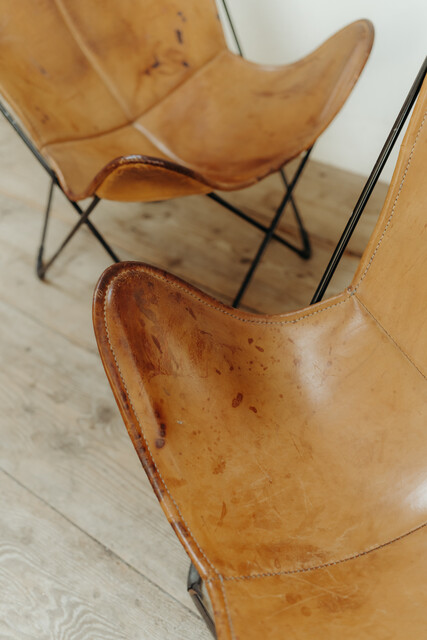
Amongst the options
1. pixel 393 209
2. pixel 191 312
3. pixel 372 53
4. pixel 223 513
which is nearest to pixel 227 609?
pixel 223 513

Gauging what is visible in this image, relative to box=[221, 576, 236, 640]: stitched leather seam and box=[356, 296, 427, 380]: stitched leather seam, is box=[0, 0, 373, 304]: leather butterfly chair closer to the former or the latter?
box=[356, 296, 427, 380]: stitched leather seam

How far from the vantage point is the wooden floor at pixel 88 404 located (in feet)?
3.79

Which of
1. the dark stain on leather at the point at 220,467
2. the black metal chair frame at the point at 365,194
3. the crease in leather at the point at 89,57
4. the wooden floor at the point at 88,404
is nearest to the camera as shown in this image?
the dark stain on leather at the point at 220,467

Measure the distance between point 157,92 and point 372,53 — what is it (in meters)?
0.63

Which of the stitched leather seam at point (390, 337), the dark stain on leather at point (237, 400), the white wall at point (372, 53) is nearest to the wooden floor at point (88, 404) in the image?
the white wall at point (372, 53)

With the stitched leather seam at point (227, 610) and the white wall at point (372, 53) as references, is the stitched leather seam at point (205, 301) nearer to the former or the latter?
the stitched leather seam at point (227, 610)

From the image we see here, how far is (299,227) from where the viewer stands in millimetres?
1731

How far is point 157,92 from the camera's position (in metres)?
1.70

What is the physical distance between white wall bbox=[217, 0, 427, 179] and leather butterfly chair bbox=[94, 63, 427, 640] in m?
0.99

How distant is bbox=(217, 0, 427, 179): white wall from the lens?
1.67 metres

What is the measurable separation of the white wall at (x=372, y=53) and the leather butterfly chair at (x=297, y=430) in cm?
99

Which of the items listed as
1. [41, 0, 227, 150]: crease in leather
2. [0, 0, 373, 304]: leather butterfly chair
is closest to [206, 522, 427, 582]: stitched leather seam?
[0, 0, 373, 304]: leather butterfly chair

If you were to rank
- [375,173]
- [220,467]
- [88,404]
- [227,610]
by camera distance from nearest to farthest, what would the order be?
[227,610] < [220,467] < [375,173] < [88,404]

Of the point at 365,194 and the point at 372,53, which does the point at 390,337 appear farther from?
the point at 372,53
